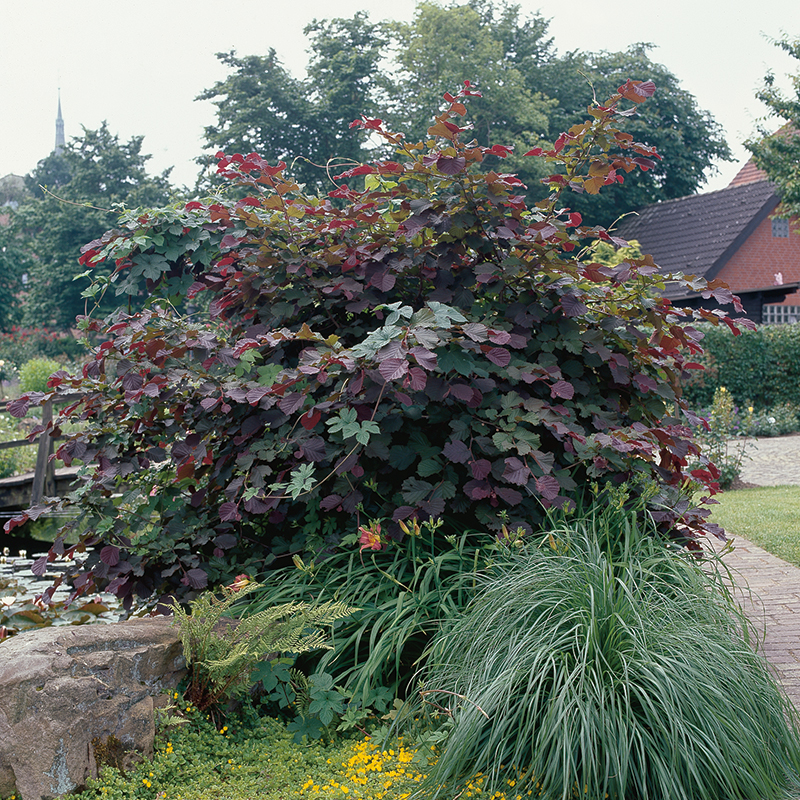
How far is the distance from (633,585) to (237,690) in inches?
59.6

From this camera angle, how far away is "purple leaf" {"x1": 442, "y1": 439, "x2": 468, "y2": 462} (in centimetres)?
304

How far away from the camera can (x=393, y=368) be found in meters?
2.52

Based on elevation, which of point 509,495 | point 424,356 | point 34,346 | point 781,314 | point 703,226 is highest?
point 703,226

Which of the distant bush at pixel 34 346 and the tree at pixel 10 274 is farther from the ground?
the tree at pixel 10 274

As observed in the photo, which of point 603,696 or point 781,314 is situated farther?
point 781,314

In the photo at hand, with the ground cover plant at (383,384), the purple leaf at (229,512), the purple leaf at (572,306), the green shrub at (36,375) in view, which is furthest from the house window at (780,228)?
the purple leaf at (229,512)

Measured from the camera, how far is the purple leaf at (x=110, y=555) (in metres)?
3.39

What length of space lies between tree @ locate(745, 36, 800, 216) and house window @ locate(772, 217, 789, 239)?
7.95 meters

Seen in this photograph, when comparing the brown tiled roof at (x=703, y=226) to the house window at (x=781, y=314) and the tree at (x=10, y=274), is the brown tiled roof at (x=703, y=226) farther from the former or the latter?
the tree at (x=10, y=274)

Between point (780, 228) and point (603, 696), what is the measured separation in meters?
26.0

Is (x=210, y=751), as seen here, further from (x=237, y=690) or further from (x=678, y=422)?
(x=678, y=422)

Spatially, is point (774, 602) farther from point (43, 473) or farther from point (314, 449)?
point (43, 473)

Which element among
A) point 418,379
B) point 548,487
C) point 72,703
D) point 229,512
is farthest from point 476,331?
point 72,703

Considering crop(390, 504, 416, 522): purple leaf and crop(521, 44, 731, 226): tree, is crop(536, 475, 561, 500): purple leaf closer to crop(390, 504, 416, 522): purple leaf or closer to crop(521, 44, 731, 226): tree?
crop(390, 504, 416, 522): purple leaf
